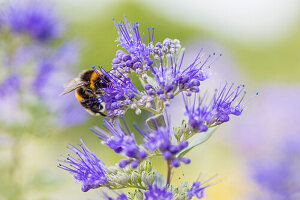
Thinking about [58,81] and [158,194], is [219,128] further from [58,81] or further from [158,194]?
[158,194]

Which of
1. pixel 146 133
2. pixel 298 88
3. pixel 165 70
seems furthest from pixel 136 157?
pixel 298 88

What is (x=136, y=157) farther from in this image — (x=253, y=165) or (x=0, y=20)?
(x=0, y=20)

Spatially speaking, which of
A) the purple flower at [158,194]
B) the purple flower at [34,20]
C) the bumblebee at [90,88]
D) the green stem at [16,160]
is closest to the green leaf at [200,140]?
the purple flower at [158,194]

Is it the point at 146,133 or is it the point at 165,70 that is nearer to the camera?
the point at 146,133

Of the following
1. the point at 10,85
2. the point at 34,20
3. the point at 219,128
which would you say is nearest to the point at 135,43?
the point at 10,85

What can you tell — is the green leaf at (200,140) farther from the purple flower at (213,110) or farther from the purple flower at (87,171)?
the purple flower at (87,171)

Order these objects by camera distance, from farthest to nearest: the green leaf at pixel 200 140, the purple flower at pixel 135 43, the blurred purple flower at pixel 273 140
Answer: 1. the blurred purple flower at pixel 273 140
2. the purple flower at pixel 135 43
3. the green leaf at pixel 200 140

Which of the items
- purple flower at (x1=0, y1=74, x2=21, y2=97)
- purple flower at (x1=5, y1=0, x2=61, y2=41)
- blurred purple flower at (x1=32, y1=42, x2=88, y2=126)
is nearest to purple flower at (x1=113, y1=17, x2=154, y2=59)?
blurred purple flower at (x1=32, y1=42, x2=88, y2=126)
